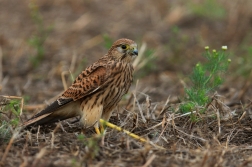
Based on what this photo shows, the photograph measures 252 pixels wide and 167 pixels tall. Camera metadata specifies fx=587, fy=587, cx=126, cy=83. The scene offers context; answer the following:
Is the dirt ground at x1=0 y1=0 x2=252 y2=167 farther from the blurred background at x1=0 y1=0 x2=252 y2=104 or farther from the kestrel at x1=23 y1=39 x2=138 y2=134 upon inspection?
the kestrel at x1=23 y1=39 x2=138 y2=134

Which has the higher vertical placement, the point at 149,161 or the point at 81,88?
the point at 81,88

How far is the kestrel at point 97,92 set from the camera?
5.80m

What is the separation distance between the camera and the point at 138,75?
8812mm

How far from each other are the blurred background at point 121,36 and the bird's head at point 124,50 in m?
1.81

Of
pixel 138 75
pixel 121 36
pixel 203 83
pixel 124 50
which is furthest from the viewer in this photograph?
pixel 121 36

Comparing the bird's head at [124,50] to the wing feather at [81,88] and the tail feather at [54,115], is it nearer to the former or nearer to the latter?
the wing feather at [81,88]

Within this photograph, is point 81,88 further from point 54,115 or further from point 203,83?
point 203,83

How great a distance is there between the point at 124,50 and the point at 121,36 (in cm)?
458

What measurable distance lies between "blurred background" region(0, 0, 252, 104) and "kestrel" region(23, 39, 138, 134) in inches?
72.4

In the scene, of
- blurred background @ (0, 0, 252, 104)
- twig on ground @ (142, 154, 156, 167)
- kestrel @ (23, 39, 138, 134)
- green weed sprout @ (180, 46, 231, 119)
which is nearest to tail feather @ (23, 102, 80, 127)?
kestrel @ (23, 39, 138, 134)

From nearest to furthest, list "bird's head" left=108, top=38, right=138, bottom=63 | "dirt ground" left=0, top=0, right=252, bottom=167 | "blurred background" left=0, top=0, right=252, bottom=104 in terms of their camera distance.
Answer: "dirt ground" left=0, top=0, right=252, bottom=167 < "bird's head" left=108, top=38, right=138, bottom=63 < "blurred background" left=0, top=0, right=252, bottom=104

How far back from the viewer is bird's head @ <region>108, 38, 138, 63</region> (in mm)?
5988

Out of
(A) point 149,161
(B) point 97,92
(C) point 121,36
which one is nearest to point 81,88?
(B) point 97,92

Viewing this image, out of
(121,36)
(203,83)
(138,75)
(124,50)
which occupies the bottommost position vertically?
(203,83)
